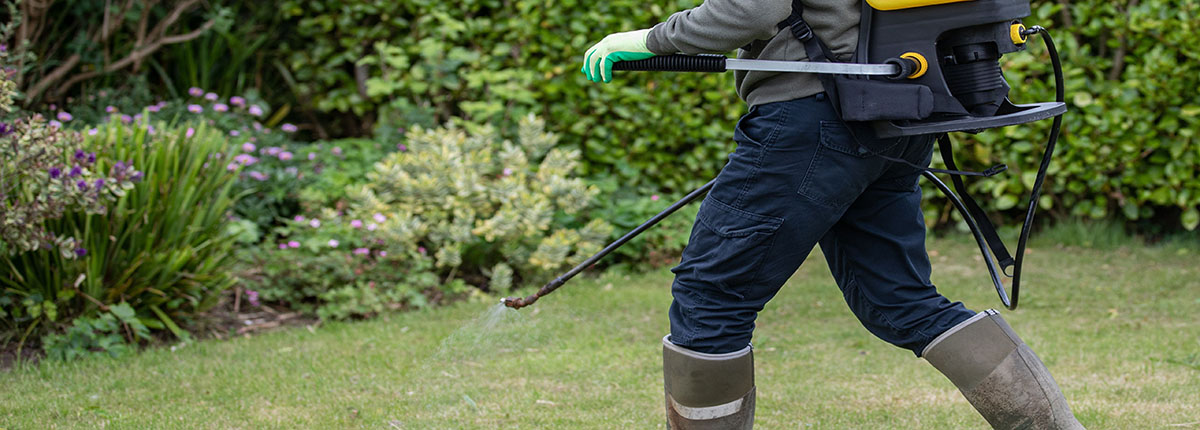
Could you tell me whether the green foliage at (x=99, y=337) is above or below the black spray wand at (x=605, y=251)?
below

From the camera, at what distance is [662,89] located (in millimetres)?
5996

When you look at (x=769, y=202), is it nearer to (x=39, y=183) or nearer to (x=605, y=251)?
(x=605, y=251)

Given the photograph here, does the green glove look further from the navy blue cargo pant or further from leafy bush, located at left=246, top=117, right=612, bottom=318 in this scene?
leafy bush, located at left=246, top=117, right=612, bottom=318

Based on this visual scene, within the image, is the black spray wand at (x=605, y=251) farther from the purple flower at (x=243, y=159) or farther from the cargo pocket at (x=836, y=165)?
the purple flower at (x=243, y=159)

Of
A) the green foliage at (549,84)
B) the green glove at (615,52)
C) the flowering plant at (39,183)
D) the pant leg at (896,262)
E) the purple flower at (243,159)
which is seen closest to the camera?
the green glove at (615,52)

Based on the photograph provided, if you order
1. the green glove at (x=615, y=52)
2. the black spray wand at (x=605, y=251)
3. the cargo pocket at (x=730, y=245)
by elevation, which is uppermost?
the green glove at (x=615, y=52)

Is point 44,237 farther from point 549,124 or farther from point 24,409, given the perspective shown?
point 549,124

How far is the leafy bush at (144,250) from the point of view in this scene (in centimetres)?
384

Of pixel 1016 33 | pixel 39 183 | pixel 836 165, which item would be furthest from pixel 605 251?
pixel 39 183

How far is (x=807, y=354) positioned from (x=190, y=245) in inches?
94.7

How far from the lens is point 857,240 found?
235cm

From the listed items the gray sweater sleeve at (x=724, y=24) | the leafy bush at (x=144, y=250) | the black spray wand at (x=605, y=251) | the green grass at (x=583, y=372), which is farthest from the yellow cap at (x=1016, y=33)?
the leafy bush at (x=144, y=250)

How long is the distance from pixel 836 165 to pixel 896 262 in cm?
38

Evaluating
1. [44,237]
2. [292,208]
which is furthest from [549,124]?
[44,237]
